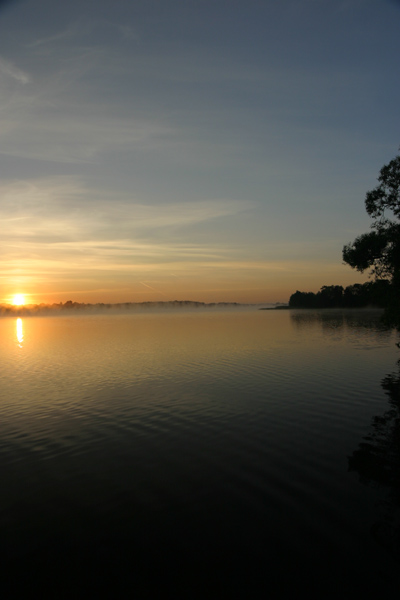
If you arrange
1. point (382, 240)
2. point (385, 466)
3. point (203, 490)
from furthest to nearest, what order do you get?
point (382, 240)
point (385, 466)
point (203, 490)

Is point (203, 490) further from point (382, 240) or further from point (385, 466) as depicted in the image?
point (382, 240)

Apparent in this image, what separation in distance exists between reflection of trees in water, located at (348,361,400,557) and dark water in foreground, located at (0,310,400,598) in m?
0.08

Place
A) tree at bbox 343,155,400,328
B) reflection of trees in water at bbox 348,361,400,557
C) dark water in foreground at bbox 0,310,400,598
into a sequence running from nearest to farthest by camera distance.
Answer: dark water in foreground at bbox 0,310,400,598 → reflection of trees in water at bbox 348,361,400,557 → tree at bbox 343,155,400,328

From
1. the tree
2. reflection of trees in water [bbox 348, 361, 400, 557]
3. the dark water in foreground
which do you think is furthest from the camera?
the tree

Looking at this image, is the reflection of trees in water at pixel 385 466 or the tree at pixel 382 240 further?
the tree at pixel 382 240

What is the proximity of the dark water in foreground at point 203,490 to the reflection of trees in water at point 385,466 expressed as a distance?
0.25 feet

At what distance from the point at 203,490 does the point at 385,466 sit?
793cm

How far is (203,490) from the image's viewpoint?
14430 mm

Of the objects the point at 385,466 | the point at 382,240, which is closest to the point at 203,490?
the point at 385,466

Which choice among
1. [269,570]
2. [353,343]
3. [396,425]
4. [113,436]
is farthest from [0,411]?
[353,343]

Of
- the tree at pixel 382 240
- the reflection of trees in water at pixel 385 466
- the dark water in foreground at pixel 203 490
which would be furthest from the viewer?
the tree at pixel 382 240

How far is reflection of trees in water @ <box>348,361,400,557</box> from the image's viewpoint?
1143cm

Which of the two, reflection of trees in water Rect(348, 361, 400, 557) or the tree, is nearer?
reflection of trees in water Rect(348, 361, 400, 557)

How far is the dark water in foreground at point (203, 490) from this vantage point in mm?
9992
